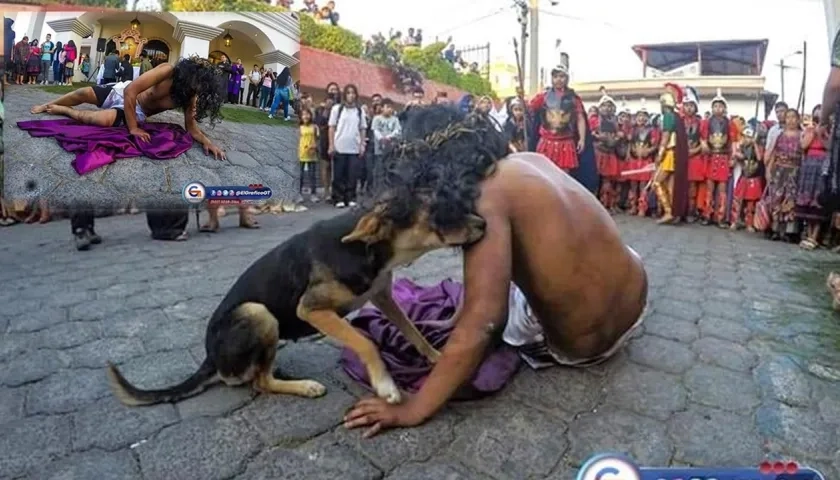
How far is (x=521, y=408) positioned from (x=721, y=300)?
223cm

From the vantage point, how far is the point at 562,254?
197 centimetres

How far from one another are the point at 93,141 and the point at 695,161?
7.43 meters

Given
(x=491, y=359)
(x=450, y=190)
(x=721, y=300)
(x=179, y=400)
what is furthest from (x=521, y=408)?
(x=721, y=300)

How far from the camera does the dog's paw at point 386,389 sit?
2.03 m

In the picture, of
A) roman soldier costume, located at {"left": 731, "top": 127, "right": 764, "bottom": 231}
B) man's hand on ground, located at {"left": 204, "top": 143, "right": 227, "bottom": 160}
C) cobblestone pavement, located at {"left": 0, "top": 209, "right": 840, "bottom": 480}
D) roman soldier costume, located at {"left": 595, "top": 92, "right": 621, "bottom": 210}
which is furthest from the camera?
roman soldier costume, located at {"left": 595, "top": 92, "right": 621, "bottom": 210}

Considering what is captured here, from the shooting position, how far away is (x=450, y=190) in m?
1.80

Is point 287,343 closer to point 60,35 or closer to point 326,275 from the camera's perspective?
point 326,275

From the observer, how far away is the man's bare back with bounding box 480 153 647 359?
1.91 metres

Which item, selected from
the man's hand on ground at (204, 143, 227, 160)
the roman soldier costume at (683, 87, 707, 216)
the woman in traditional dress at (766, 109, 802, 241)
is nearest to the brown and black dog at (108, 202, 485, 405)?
the man's hand on ground at (204, 143, 227, 160)

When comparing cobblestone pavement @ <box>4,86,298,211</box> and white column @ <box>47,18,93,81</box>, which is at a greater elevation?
white column @ <box>47,18,93,81</box>

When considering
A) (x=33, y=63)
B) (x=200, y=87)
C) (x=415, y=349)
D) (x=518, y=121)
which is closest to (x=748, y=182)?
(x=518, y=121)

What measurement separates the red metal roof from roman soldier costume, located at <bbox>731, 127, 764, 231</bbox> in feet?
13.1

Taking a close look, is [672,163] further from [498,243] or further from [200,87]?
[498,243]

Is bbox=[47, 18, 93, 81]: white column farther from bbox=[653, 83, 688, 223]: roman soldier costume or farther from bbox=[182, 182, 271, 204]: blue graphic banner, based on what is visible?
bbox=[653, 83, 688, 223]: roman soldier costume
